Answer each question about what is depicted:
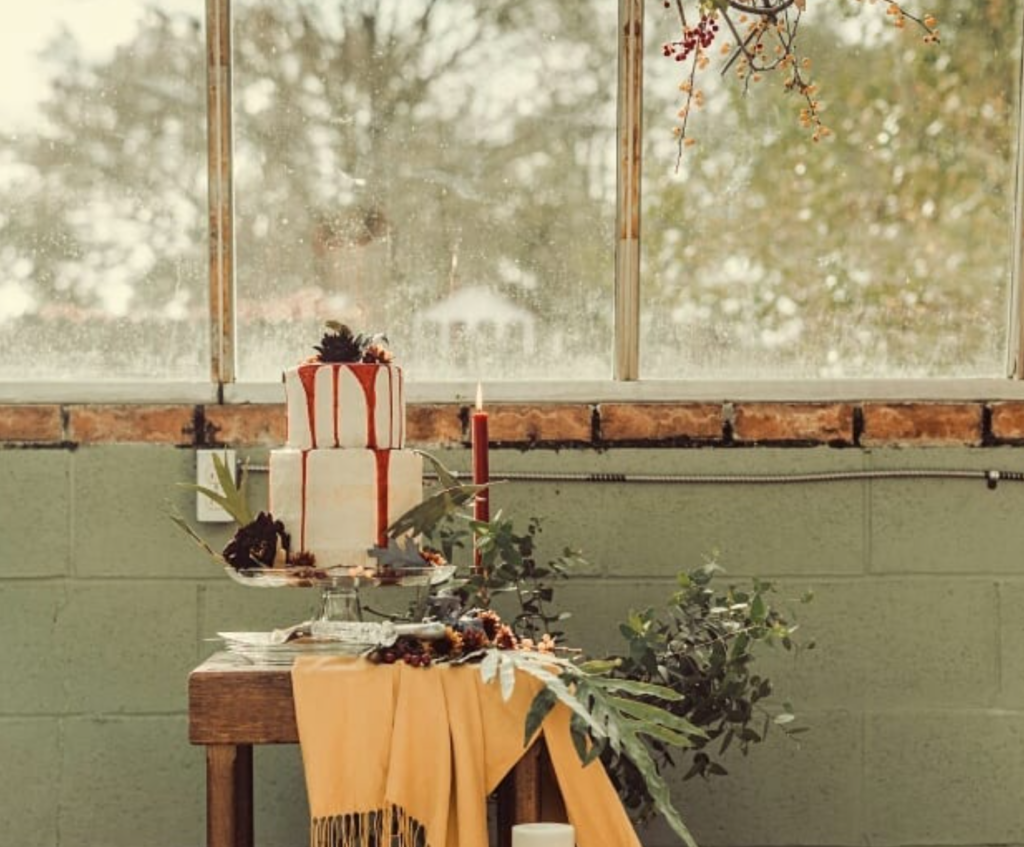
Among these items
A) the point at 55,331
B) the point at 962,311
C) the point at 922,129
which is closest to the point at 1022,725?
the point at 962,311

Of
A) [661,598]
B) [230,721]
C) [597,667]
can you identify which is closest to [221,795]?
[230,721]

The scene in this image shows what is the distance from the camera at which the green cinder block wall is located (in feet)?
7.74

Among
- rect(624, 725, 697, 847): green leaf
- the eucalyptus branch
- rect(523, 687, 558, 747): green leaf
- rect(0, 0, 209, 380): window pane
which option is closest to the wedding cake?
rect(523, 687, 558, 747): green leaf

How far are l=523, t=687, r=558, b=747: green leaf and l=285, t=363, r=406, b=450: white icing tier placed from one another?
361 mm

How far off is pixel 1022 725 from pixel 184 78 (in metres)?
1.65

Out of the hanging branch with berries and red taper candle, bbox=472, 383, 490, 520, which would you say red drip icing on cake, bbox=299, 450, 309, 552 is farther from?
the hanging branch with berries

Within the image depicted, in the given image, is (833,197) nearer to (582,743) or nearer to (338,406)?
(338,406)

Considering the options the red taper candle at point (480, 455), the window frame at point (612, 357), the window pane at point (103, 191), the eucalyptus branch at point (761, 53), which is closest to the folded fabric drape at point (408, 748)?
the red taper candle at point (480, 455)

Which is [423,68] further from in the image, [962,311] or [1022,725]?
[1022,725]

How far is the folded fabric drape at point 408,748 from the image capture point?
5.66ft

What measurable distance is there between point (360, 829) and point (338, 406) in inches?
19.2

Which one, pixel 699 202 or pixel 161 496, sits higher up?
pixel 699 202

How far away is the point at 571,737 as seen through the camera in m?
1.75

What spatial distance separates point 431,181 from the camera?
2.42 m
